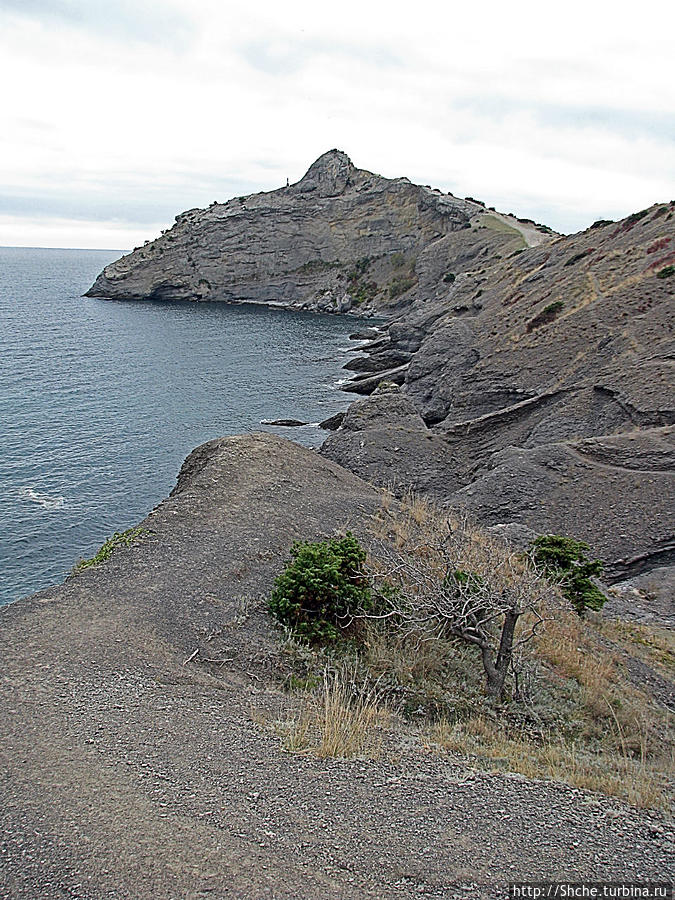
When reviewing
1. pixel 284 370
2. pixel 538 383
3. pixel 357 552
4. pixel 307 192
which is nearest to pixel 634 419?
pixel 538 383

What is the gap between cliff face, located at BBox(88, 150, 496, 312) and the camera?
436 ft

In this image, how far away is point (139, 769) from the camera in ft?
24.8

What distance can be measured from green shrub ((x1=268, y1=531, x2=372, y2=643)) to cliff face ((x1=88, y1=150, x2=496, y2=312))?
395 ft

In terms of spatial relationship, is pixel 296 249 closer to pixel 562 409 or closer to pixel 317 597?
pixel 562 409

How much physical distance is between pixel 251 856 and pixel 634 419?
27891 millimetres

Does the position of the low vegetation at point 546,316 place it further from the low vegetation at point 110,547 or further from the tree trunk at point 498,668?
the tree trunk at point 498,668

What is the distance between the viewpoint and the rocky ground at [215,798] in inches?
234

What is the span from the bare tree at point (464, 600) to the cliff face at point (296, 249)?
392 ft

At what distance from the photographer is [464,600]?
11.3 m

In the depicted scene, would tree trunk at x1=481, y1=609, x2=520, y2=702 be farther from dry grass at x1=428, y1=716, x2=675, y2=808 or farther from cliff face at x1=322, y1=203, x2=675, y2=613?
cliff face at x1=322, y1=203, x2=675, y2=613

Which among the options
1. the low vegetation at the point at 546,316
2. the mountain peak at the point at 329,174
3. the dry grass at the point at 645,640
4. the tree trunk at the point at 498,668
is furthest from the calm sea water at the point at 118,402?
the mountain peak at the point at 329,174

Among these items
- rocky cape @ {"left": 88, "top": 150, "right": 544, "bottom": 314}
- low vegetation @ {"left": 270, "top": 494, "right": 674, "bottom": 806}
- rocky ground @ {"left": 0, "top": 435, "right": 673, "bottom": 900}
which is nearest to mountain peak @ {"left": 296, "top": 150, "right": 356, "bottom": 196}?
rocky cape @ {"left": 88, "top": 150, "right": 544, "bottom": 314}

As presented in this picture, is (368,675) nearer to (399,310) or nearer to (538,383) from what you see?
(538,383)

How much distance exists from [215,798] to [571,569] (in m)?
12.7
